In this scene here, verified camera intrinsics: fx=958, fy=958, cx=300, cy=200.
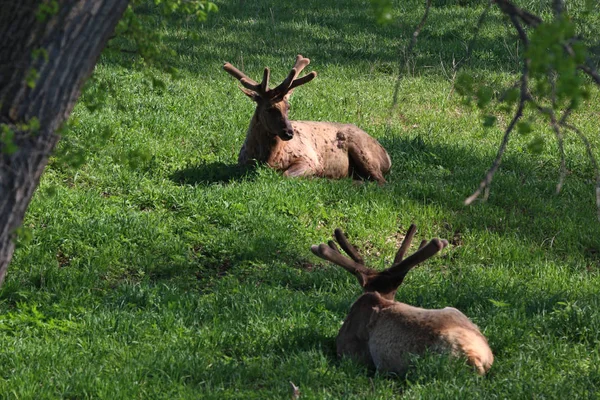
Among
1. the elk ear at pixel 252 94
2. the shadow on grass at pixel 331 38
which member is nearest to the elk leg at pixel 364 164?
the elk ear at pixel 252 94

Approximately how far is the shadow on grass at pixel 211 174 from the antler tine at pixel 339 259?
14.9ft

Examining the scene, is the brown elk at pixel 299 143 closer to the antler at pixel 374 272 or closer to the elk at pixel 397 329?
the antler at pixel 374 272

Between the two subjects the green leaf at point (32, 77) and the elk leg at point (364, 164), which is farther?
the elk leg at point (364, 164)

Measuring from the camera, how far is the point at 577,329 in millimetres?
6840

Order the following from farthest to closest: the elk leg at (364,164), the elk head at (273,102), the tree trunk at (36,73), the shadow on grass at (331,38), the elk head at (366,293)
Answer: the shadow on grass at (331,38), the elk leg at (364,164), the elk head at (273,102), the elk head at (366,293), the tree trunk at (36,73)

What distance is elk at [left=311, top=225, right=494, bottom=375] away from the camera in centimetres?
611

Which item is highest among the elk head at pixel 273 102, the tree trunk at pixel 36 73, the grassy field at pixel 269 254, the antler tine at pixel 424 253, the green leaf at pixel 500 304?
the tree trunk at pixel 36 73

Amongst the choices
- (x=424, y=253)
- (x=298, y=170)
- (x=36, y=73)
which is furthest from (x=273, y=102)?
(x=36, y=73)

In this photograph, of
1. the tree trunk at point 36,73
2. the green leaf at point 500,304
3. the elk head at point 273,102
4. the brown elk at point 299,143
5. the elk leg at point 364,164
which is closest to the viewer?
the tree trunk at point 36,73

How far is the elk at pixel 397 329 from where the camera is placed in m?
6.11

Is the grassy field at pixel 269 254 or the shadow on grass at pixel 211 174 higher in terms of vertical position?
the grassy field at pixel 269 254

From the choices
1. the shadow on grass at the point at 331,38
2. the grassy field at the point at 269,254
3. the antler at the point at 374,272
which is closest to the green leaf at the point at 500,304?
the grassy field at the point at 269,254

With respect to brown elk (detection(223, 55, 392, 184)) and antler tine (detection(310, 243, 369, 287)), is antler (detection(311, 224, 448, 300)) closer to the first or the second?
antler tine (detection(310, 243, 369, 287))

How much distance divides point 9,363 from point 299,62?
7058 mm
